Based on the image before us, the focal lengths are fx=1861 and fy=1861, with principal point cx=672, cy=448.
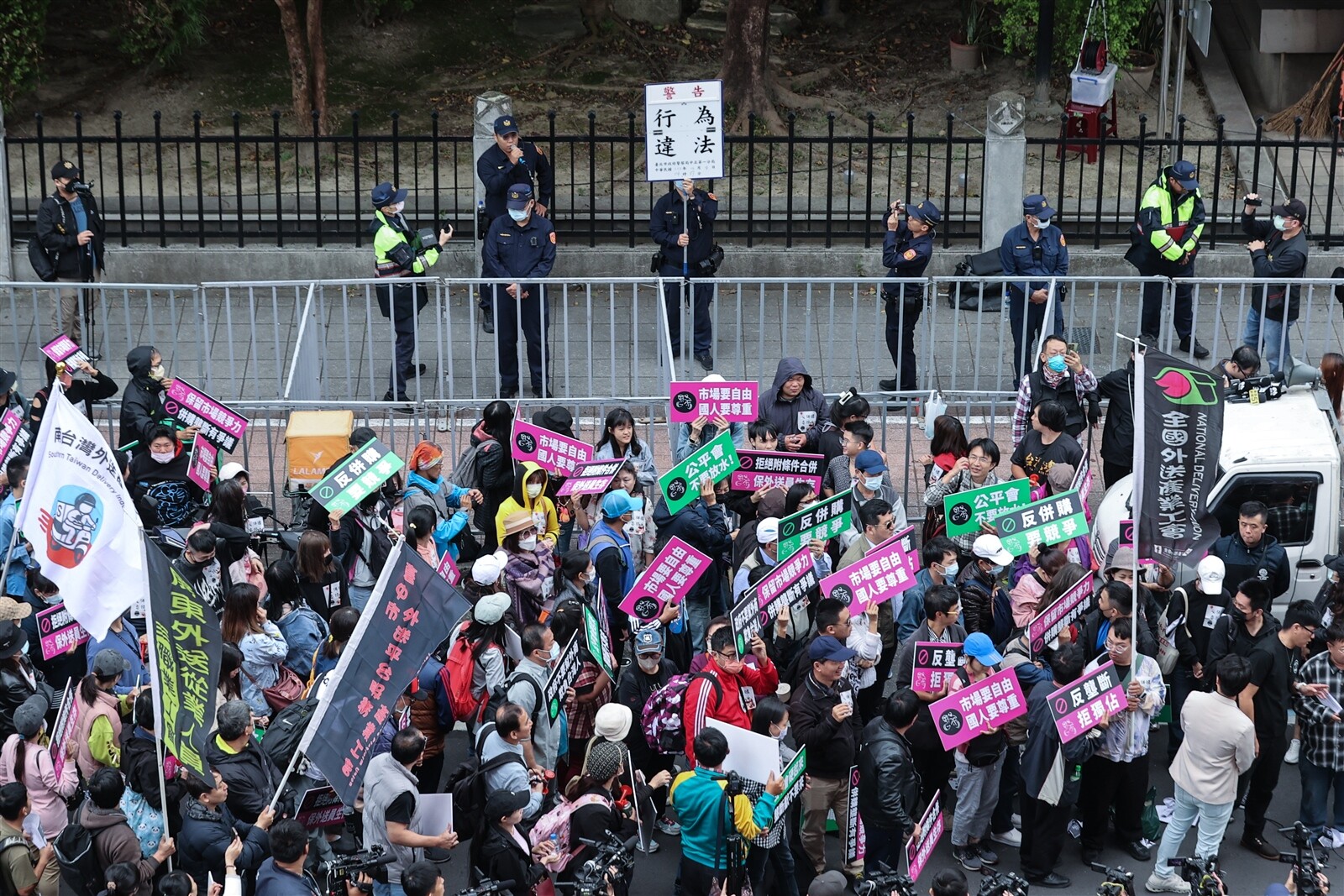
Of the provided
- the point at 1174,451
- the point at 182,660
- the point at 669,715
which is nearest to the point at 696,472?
the point at 669,715

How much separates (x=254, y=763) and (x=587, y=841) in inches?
66.5

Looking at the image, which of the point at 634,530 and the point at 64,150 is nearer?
the point at 634,530

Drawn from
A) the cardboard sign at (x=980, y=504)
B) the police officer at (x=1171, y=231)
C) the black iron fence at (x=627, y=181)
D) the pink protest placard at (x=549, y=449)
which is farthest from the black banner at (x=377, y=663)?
the black iron fence at (x=627, y=181)

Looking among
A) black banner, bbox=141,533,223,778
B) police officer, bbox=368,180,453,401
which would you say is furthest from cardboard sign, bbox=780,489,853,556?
police officer, bbox=368,180,453,401

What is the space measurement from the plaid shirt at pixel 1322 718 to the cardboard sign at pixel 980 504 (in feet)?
6.37

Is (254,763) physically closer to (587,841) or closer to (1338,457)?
(587,841)

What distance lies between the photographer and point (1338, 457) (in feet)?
38.6

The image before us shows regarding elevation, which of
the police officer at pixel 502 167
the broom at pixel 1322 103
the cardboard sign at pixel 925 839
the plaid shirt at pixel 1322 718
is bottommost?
the cardboard sign at pixel 925 839

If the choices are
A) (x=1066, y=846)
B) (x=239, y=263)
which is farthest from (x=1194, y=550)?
(x=239, y=263)

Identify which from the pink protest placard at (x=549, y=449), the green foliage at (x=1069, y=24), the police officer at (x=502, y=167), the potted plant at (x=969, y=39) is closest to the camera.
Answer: the pink protest placard at (x=549, y=449)

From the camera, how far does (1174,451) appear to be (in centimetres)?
1058

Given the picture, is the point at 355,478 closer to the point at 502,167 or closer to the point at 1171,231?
the point at 502,167

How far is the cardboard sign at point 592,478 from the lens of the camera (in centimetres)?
1149

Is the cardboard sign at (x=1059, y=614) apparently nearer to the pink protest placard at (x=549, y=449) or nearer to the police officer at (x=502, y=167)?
the pink protest placard at (x=549, y=449)
